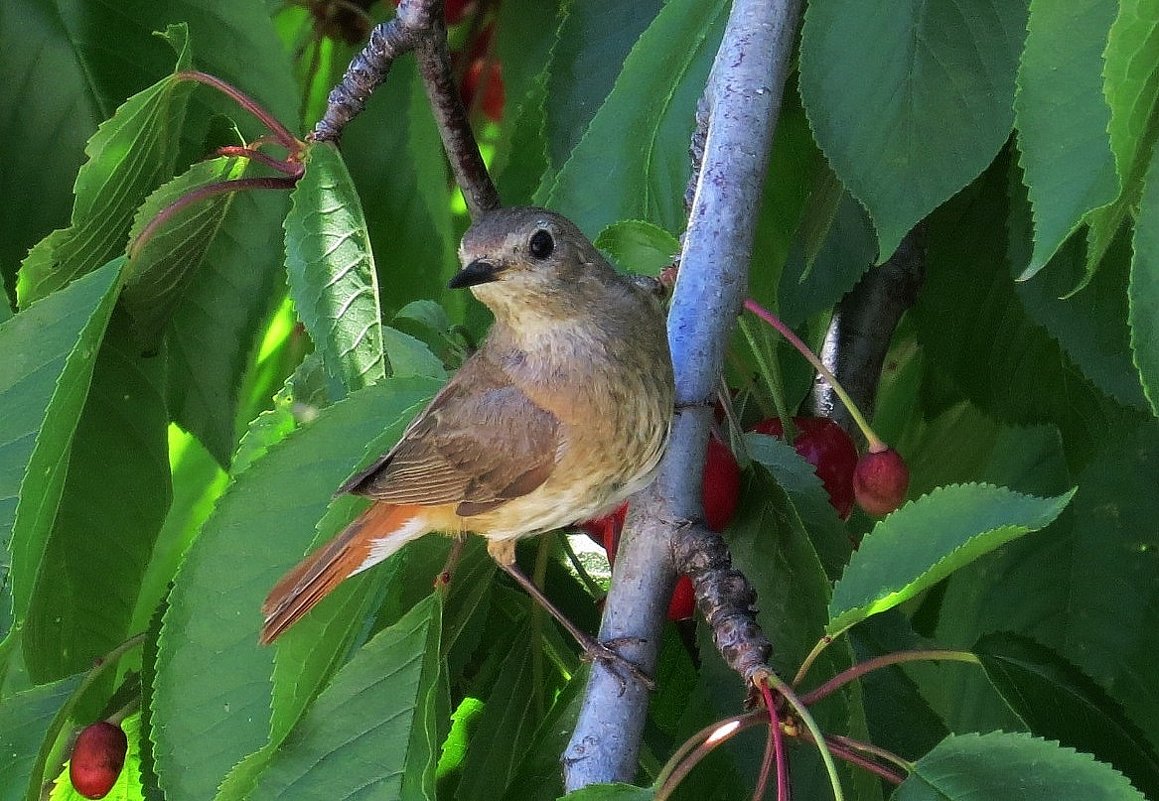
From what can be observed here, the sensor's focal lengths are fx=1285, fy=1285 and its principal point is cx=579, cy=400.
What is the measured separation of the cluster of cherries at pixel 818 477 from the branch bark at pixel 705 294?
0.34 ft

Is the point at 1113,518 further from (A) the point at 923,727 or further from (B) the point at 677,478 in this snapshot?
(B) the point at 677,478

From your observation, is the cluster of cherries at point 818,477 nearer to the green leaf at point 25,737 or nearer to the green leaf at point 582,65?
the green leaf at point 582,65

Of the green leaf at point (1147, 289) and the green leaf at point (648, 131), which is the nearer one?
the green leaf at point (1147, 289)

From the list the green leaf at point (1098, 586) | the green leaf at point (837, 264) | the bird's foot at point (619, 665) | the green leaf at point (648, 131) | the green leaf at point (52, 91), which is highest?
the green leaf at point (52, 91)

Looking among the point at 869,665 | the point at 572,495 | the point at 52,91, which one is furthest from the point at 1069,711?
the point at 52,91

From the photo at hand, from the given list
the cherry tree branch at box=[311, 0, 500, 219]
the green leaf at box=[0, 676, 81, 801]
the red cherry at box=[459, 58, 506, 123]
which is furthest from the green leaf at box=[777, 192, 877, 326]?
the green leaf at box=[0, 676, 81, 801]

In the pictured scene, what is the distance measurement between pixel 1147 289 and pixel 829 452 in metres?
0.90

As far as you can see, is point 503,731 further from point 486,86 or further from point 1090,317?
point 486,86

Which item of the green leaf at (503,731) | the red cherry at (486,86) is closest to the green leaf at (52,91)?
the red cherry at (486,86)

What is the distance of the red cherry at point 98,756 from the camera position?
1.73 meters

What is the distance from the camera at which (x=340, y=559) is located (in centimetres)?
148

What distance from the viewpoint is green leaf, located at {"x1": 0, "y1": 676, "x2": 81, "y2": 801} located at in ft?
5.02

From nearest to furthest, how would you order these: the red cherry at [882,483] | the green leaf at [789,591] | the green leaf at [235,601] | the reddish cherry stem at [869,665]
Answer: the reddish cherry stem at [869,665] < the green leaf at [235,601] < the green leaf at [789,591] < the red cherry at [882,483]

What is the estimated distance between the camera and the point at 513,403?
179 cm
